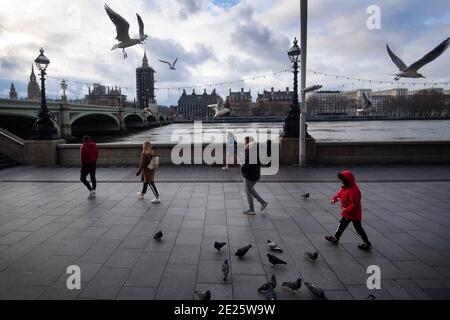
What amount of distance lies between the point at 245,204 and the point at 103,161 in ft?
26.1

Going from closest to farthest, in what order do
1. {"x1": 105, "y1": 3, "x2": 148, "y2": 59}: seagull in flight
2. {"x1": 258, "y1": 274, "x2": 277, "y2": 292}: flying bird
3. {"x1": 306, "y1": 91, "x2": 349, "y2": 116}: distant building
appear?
1. {"x1": 258, "y1": 274, "x2": 277, "y2": 292}: flying bird
2. {"x1": 105, "y1": 3, "x2": 148, "y2": 59}: seagull in flight
3. {"x1": 306, "y1": 91, "x2": 349, "y2": 116}: distant building

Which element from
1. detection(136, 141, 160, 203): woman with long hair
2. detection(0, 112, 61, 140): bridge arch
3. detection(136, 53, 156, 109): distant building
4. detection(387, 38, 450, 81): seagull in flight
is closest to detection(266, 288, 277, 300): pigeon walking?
detection(136, 141, 160, 203): woman with long hair

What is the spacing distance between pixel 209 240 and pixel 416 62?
10.5 metres

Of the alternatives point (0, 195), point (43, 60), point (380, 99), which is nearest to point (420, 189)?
point (0, 195)

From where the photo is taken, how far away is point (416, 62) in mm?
11906

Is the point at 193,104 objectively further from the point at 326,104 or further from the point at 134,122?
the point at 134,122

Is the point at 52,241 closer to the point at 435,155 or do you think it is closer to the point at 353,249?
the point at 353,249

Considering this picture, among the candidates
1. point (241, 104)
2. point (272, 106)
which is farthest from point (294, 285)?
point (241, 104)

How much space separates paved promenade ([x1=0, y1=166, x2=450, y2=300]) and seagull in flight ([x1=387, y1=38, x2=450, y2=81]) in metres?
Result: 4.18

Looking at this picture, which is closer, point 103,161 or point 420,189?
point 420,189

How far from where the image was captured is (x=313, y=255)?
451 cm

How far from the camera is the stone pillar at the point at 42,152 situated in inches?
533

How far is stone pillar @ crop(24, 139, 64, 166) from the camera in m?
13.5

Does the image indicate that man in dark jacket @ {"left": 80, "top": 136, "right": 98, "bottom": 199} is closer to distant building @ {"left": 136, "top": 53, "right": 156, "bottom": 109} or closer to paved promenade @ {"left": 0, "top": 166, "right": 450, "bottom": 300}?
paved promenade @ {"left": 0, "top": 166, "right": 450, "bottom": 300}
